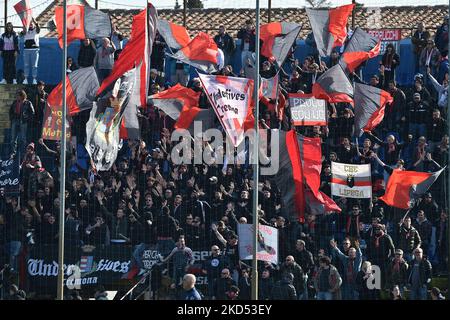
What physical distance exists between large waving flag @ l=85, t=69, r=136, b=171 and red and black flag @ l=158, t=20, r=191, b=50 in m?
2.26

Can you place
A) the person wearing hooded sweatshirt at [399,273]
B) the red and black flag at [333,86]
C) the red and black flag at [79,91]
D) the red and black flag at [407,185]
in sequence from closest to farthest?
the person wearing hooded sweatshirt at [399,273] → the red and black flag at [407,185] → the red and black flag at [79,91] → the red and black flag at [333,86]

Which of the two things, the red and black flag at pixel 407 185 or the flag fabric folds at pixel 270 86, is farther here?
the flag fabric folds at pixel 270 86

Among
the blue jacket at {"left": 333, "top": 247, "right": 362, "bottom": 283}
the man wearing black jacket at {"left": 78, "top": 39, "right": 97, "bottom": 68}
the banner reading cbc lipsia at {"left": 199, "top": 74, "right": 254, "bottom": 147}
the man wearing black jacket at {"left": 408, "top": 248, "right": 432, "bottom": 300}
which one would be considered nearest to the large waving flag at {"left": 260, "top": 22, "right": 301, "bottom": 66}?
the banner reading cbc lipsia at {"left": 199, "top": 74, "right": 254, "bottom": 147}

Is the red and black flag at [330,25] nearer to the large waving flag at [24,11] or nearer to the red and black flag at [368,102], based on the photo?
the red and black flag at [368,102]

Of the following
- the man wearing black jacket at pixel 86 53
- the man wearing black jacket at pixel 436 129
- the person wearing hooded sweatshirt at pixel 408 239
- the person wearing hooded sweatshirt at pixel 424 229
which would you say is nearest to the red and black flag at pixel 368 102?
the man wearing black jacket at pixel 436 129

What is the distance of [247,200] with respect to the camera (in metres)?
24.3

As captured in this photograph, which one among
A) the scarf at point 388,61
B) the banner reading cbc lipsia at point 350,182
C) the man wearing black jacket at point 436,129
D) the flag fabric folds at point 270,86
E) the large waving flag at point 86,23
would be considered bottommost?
the banner reading cbc lipsia at point 350,182

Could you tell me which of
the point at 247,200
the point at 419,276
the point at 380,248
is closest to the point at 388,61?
the point at 247,200

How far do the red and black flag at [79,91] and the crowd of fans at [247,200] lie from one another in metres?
0.90

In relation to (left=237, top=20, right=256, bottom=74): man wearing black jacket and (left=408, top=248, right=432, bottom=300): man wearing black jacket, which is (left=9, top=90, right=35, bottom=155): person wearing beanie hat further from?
(left=408, top=248, right=432, bottom=300): man wearing black jacket

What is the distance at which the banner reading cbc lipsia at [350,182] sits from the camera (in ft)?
79.5

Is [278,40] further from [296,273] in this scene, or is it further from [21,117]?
[296,273]

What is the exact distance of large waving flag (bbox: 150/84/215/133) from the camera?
83.6 ft
